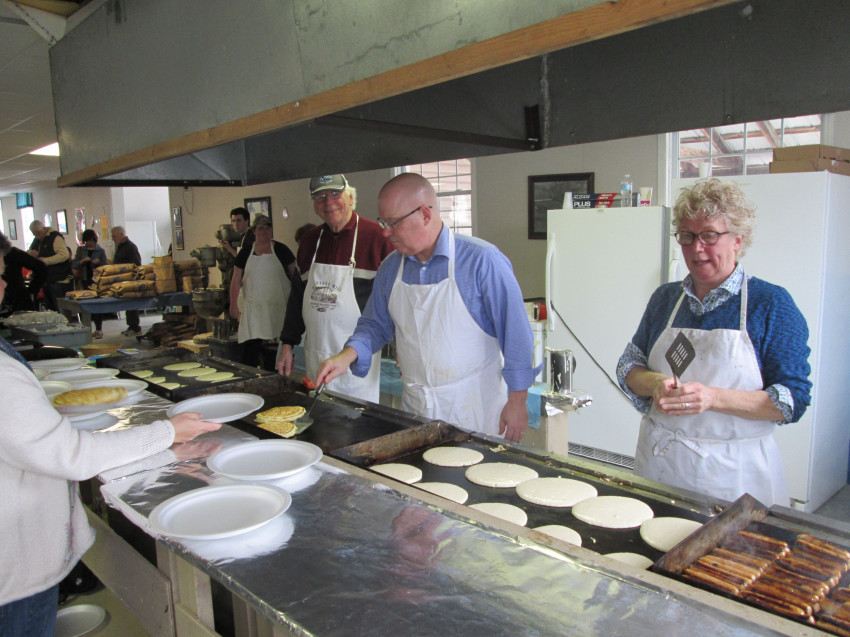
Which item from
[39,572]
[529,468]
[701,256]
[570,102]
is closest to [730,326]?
[701,256]

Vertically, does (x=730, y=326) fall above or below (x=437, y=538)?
above

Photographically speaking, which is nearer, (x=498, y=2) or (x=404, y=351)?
(x=498, y=2)

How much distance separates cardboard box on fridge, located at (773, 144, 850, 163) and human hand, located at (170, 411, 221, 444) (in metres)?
3.62


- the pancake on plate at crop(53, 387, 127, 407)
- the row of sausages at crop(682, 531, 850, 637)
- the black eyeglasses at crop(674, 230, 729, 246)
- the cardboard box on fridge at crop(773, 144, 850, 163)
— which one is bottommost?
the row of sausages at crop(682, 531, 850, 637)

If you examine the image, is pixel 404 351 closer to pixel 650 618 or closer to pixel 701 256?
pixel 701 256

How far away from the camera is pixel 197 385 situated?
2658mm

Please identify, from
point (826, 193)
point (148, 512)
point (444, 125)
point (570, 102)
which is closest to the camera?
point (148, 512)

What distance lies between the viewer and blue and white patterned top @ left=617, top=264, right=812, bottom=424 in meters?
1.70

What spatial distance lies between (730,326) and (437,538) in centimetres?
116

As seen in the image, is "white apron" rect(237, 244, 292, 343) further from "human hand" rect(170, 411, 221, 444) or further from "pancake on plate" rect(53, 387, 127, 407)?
"human hand" rect(170, 411, 221, 444)

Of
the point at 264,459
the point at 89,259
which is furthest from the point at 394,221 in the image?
the point at 89,259

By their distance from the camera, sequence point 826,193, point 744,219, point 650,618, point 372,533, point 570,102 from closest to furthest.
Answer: point 650,618, point 372,533, point 744,219, point 570,102, point 826,193

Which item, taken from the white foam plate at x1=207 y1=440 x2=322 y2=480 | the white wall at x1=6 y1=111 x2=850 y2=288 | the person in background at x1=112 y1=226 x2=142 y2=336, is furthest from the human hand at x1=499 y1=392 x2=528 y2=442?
the person in background at x1=112 y1=226 x2=142 y2=336

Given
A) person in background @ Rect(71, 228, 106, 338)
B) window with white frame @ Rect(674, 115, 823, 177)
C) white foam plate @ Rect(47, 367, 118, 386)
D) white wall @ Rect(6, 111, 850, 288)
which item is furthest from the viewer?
person in background @ Rect(71, 228, 106, 338)
